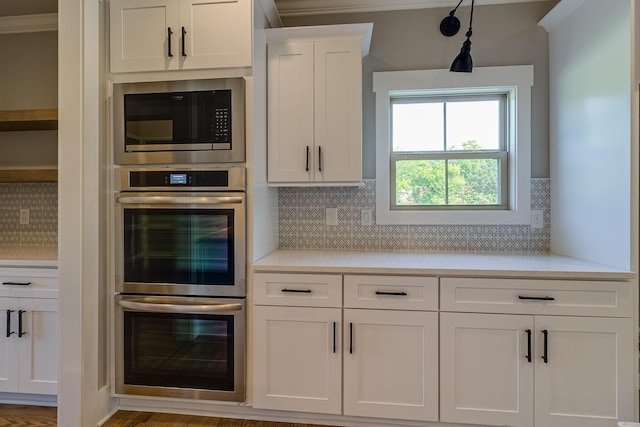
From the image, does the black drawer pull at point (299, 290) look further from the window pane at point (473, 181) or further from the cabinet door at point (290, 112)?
the window pane at point (473, 181)

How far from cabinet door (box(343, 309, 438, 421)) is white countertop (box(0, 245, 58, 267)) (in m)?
1.79

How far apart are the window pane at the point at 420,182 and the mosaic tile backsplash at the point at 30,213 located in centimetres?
257

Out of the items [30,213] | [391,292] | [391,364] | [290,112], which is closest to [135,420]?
[391,364]

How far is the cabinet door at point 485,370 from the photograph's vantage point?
5.86 feet

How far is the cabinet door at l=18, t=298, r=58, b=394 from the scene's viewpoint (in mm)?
2094

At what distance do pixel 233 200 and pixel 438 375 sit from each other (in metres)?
1.42

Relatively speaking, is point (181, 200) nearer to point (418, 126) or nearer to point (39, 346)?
point (39, 346)

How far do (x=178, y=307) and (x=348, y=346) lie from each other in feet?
3.15

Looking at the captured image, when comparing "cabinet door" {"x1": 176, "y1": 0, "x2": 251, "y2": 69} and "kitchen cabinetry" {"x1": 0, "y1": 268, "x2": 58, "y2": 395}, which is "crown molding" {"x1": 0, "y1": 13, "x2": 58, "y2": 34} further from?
"kitchen cabinetry" {"x1": 0, "y1": 268, "x2": 58, "y2": 395}

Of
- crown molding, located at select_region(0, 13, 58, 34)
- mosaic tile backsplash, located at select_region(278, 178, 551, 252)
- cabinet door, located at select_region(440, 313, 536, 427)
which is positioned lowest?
cabinet door, located at select_region(440, 313, 536, 427)

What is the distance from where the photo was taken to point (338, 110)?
2.20 metres

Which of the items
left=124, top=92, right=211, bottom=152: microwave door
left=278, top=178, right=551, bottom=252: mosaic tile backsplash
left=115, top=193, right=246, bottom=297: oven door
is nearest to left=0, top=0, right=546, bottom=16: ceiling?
left=124, top=92, right=211, bottom=152: microwave door

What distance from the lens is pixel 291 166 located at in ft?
7.37

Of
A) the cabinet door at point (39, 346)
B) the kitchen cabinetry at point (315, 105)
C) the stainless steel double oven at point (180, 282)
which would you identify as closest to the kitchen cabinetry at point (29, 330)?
the cabinet door at point (39, 346)
